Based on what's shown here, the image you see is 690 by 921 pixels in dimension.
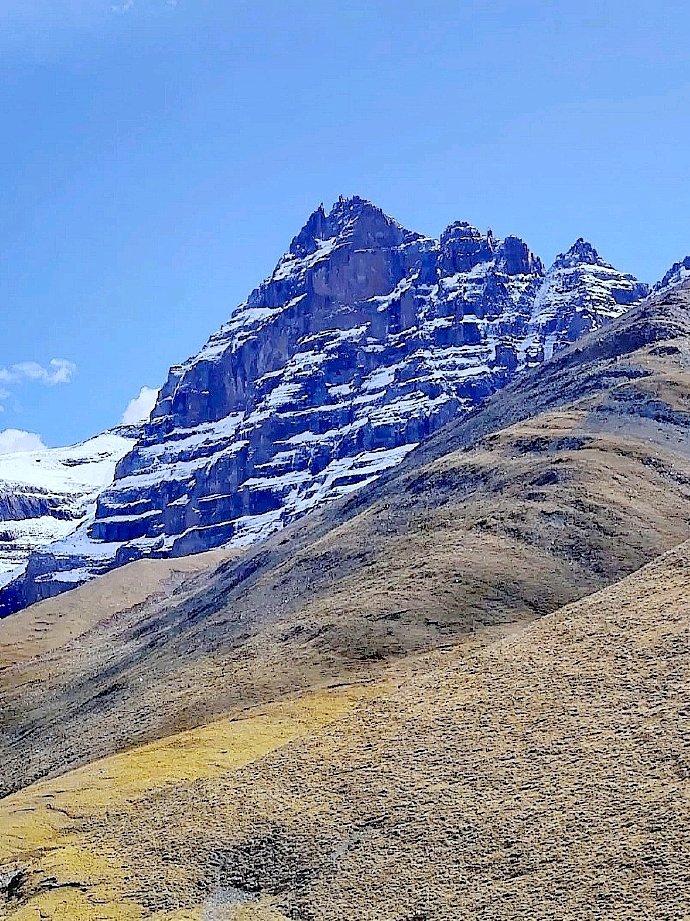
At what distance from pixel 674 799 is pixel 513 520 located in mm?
40470

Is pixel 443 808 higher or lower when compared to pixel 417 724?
lower

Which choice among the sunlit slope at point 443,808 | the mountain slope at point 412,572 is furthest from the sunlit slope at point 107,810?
the mountain slope at point 412,572

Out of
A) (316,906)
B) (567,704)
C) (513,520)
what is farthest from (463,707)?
(513,520)

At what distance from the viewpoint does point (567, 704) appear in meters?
32.9

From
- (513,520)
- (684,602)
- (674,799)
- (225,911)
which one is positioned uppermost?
(513,520)

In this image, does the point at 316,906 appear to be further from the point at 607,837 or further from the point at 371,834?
the point at 607,837

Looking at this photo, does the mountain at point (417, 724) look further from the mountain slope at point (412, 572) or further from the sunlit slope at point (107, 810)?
the mountain slope at point (412, 572)

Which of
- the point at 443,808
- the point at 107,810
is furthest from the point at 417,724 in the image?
the point at 107,810

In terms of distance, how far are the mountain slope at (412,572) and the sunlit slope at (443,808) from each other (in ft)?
42.1

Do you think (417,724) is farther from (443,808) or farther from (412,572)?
(412,572)

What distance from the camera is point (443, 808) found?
96.1 ft

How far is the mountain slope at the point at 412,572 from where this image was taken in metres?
54.7

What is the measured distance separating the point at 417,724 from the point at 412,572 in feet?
85.9

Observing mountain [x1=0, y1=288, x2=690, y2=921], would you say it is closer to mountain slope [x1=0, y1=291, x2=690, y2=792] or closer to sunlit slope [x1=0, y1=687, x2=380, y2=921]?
sunlit slope [x1=0, y1=687, x2=380, y2=921]
